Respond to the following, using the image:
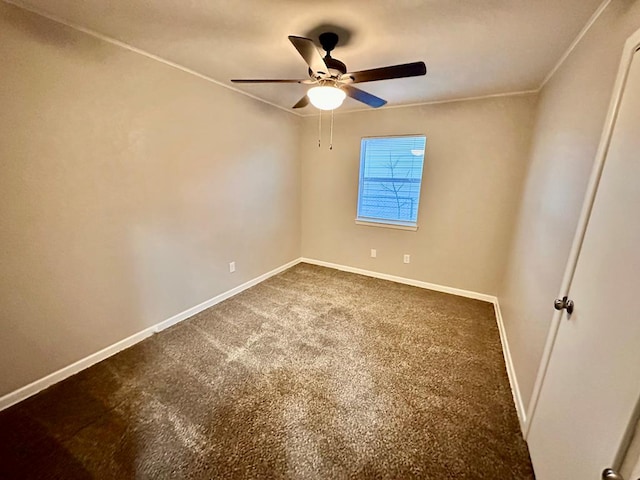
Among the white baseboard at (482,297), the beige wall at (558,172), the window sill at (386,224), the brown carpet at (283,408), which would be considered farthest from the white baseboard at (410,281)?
the beige wall at (558,172)

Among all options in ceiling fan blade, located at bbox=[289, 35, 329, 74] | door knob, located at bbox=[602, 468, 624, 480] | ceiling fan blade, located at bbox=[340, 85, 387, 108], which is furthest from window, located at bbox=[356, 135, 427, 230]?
door knob, located at bbox=[602, 468, 624, 480]

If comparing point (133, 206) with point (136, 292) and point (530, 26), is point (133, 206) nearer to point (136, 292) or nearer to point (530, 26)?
point (136, 292)

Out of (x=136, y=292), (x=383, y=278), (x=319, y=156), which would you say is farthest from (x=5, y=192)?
(x=383, y=278)

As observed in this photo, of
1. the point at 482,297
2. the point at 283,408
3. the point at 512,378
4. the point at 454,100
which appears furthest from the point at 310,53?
the point at 482,297

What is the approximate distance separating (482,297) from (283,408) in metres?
2.69

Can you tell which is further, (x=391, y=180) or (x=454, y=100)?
(x=391, y=180)

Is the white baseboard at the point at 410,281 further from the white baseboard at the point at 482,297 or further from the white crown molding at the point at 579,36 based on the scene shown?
the white crown molding at the point at 579,36

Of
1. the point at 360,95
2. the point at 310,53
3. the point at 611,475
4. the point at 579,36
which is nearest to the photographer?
the point at 611,475

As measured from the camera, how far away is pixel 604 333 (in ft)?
2.88

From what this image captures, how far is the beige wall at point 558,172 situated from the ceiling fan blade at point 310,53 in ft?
4.25

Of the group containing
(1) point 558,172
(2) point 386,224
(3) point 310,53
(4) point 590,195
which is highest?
(3) point 310,53

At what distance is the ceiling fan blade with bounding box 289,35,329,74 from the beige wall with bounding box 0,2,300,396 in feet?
4.70

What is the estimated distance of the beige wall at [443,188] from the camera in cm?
278

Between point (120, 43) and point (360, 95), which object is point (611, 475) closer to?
point (360, 95)
